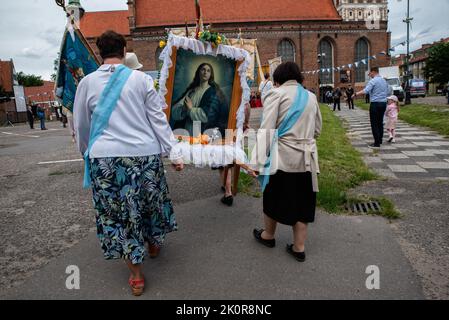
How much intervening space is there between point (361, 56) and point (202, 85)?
57.1 meters

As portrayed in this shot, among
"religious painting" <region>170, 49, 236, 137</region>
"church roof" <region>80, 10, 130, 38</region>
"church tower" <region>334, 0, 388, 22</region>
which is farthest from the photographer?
"church tower" <region>334, 0, 388, 22</region>

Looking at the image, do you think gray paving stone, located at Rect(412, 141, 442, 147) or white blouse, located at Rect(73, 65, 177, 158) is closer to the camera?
white blouse, located at Rect(73, 65, 177, 158)

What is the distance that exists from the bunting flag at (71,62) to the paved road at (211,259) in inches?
68.9

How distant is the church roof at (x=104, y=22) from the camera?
59.4 meters

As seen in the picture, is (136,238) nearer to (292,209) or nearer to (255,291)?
(255,291)

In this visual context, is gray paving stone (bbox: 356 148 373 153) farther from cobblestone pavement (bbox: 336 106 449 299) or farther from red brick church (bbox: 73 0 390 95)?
red brick church (bbox: 73 0 390 95)

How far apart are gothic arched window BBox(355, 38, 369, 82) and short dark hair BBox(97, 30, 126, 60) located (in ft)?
188

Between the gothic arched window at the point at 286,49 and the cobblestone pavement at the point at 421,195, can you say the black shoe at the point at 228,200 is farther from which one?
the gothic arched window at the point at 286,49

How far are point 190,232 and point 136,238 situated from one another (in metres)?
1.36

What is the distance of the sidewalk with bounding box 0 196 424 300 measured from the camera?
2.96 meters

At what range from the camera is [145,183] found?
309cm

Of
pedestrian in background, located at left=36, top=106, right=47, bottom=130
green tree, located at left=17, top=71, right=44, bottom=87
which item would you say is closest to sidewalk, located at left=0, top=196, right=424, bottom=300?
pedestrian in background, located at left=36, top=106, right=47, bottom=130

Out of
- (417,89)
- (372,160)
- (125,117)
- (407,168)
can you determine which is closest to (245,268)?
(125,117)
